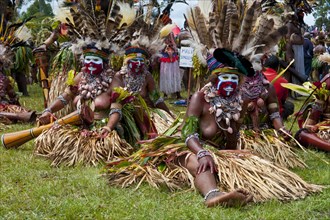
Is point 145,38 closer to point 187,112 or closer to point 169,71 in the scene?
point 187,112

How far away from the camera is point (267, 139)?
495 cm

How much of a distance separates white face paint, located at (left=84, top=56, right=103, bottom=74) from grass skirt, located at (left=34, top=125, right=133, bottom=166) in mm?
590

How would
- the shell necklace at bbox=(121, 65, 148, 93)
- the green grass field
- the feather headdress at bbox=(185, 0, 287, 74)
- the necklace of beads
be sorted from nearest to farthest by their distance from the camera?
the green grass field
the feather headdress at bbox=(185, 0, 287, 74)
the necklace of beads
the shell necklace at bbox=(121, 65, 148, 93)

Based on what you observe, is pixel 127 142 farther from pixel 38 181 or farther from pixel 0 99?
pixel 0 99

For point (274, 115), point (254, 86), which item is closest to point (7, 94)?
point (254, 86)

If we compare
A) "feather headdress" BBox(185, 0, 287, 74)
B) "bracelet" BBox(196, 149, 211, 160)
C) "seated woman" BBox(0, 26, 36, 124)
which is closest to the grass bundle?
"bracelet" BBox(196, 149, 211, 160)

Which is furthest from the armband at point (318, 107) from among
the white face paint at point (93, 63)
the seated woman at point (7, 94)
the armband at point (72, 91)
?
the seated woman at point (7, 94)

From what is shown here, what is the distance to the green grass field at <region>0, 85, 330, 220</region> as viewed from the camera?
3234 mm

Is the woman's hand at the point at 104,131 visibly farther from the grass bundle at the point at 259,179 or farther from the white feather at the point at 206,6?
the white feather at the point at 206,6

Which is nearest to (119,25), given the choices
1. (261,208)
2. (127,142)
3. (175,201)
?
(127,142)

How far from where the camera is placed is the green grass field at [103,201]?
3234mm

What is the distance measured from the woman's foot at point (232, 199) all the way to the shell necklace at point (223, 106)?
732mm

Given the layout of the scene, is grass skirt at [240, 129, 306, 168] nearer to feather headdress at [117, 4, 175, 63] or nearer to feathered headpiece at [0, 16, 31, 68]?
feather headdress at [117, 4, 175, 63]

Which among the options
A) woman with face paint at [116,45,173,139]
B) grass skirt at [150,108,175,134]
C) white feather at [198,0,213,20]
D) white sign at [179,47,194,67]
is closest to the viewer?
white feather at [198,0,213,20]
